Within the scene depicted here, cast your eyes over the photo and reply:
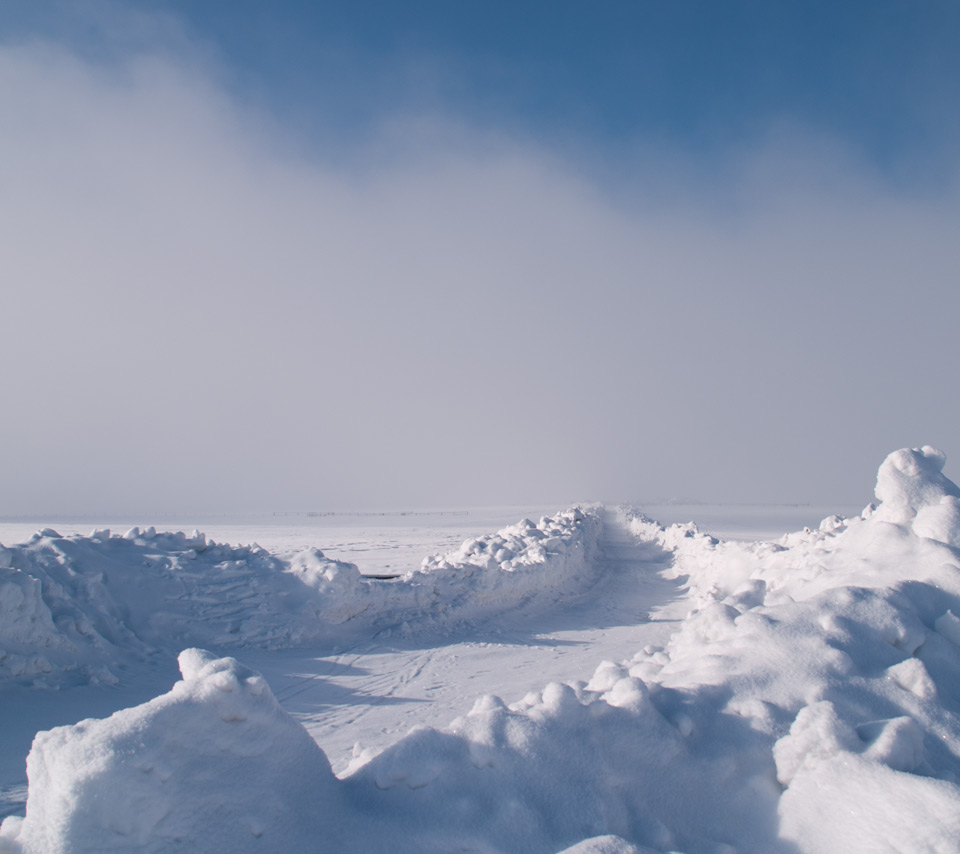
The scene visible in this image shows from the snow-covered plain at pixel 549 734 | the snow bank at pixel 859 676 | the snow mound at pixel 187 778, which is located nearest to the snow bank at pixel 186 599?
the snow-covered plain at pixel 549 734

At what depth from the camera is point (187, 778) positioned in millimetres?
2041

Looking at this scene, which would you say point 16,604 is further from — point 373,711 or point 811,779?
point 811,779

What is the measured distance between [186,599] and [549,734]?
216 inches

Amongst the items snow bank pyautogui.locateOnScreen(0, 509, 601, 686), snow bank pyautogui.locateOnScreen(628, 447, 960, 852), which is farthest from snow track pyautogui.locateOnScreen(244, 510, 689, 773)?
snow bank pyautogui.locateOnScreen(628, 447, 960, 852)

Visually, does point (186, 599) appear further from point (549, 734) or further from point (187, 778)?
point (549, 734)

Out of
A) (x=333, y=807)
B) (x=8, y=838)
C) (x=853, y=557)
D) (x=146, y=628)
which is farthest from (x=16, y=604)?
(x=853, y=557)

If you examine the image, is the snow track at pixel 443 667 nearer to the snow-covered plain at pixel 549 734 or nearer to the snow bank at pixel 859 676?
the snow-covered plain at pixel 549 734

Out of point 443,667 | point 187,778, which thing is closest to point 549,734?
point 187,778

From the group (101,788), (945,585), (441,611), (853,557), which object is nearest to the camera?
(101,788)

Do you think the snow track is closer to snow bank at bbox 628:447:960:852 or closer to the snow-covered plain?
the snow-covered plain

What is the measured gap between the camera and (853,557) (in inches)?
175

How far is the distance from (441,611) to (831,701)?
5.60 metres

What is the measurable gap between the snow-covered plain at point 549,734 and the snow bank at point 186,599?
0.12ft

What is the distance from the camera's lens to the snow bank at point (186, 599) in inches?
191
